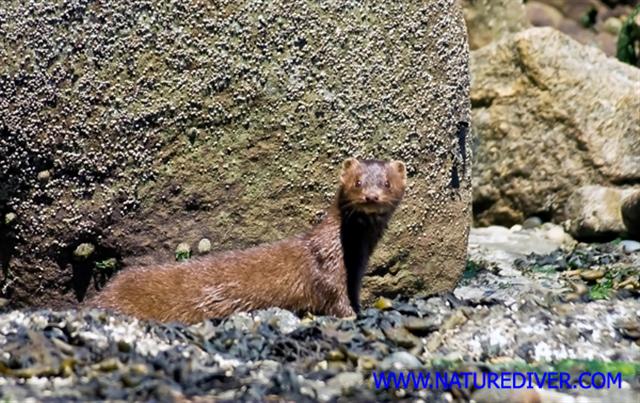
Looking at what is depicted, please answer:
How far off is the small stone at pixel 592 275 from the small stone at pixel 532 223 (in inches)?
108

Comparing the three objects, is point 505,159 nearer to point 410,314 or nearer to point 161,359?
point 410,314

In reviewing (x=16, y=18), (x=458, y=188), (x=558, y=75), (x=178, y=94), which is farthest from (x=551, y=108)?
(x=16, y=18)

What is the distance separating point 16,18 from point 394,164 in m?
2.58

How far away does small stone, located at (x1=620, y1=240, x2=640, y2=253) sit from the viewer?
38.3ft

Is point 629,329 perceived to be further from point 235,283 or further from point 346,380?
point 235,283

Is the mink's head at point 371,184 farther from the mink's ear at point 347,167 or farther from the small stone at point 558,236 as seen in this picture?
the small stone at point 558,236

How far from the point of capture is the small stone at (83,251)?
27.9ft

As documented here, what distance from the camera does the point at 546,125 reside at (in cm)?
1340

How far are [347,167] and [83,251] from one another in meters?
1.80

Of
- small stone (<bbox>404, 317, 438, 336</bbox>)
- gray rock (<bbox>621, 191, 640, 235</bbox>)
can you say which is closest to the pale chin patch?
small stone (<bbox>404, 317, 438, 336</bbox>)

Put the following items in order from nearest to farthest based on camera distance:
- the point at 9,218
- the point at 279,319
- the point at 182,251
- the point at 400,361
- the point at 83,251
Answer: the point at 400,361
the point at 279,319
the point at 9,218
the point at 83,251
the point at 182,251

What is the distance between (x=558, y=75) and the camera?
43.7ft

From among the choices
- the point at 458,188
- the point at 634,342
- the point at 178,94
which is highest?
the point at 178,94

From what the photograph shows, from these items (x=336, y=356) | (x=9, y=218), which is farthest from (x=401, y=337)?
(x=9, y=218)
